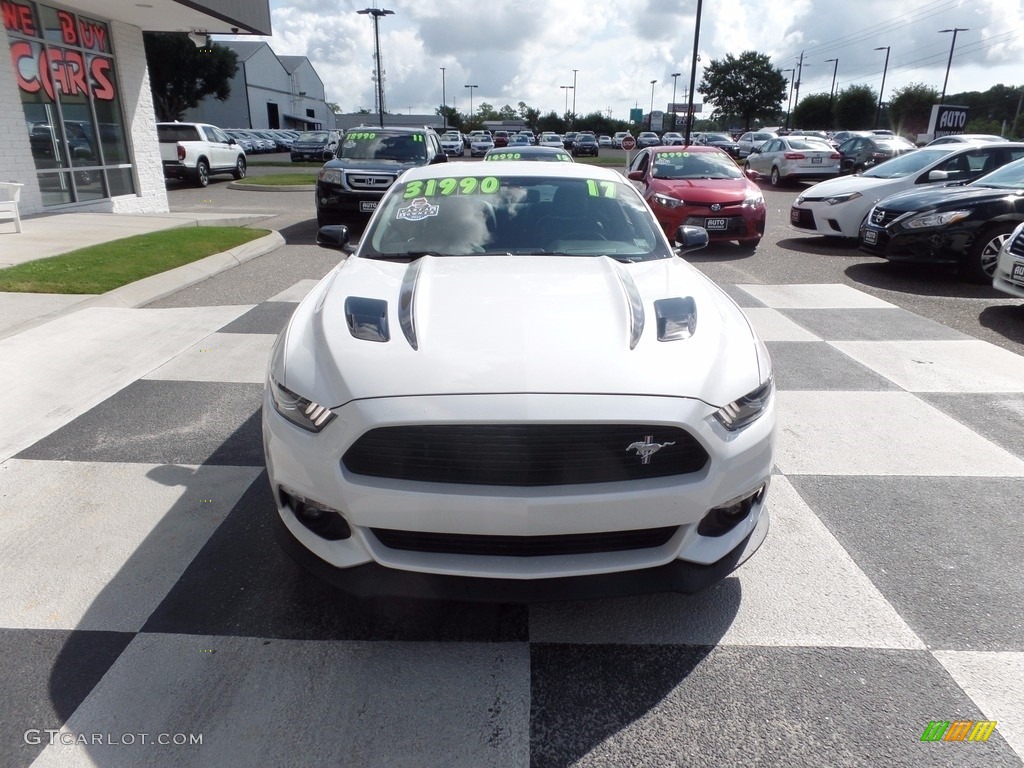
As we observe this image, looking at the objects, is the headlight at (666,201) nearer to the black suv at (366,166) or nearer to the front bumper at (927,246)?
the front bumper at (927,246)

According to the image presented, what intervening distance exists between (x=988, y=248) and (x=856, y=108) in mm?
75170

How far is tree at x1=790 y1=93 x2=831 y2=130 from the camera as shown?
254 ft

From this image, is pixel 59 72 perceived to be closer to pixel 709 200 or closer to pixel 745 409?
pixel 709 200

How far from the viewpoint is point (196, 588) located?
9.62 ft

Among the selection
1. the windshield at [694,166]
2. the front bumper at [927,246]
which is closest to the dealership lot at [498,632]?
the front bumper at [927,246]

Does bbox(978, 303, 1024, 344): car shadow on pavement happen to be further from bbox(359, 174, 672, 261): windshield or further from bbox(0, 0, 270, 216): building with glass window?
bbox(0, 0, 270, 216): building with glass window

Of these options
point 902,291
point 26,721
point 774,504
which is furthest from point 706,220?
point 26,721

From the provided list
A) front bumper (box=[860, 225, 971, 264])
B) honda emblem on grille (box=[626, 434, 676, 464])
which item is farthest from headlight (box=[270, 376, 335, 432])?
front bumper (box=[860, 225, 971, 264])

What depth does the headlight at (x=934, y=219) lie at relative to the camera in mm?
8695

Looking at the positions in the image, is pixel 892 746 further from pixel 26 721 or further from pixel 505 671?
pixel 26 721

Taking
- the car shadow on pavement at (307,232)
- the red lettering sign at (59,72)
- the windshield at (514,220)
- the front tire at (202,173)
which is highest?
the red lettering sign at (59,72)

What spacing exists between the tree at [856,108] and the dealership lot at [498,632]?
79.2m

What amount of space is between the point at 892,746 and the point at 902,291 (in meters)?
7.71

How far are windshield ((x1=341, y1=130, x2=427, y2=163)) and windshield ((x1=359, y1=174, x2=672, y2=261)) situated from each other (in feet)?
31.2
